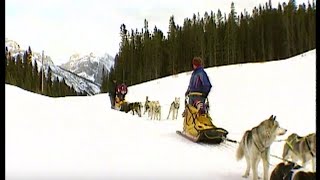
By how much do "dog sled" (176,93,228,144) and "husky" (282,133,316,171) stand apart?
1.16 meters

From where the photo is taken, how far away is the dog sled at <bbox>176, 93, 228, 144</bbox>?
10.9ft

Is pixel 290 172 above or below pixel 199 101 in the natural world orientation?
below

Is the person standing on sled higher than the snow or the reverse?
higher

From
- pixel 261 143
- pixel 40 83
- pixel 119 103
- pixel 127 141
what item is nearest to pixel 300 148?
pixel 261 143

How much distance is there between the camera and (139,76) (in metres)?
7.36

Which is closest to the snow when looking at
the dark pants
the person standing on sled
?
the dark pants

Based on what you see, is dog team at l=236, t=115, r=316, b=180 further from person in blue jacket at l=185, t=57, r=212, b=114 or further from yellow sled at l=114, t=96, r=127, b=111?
yellow sled at l=114, t=96, r=127, b=111

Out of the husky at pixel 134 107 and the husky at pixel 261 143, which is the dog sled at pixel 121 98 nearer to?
the husky at pixel 134 107

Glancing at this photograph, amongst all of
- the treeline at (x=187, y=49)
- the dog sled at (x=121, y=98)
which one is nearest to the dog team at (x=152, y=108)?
the dog sled at (x=121, y=98)

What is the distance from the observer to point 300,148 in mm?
1966

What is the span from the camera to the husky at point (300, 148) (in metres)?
1.77

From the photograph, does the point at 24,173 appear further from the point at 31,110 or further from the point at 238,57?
the point at 238,57

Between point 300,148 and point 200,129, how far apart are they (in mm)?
1462

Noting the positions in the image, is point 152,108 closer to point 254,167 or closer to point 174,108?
point 174,108
